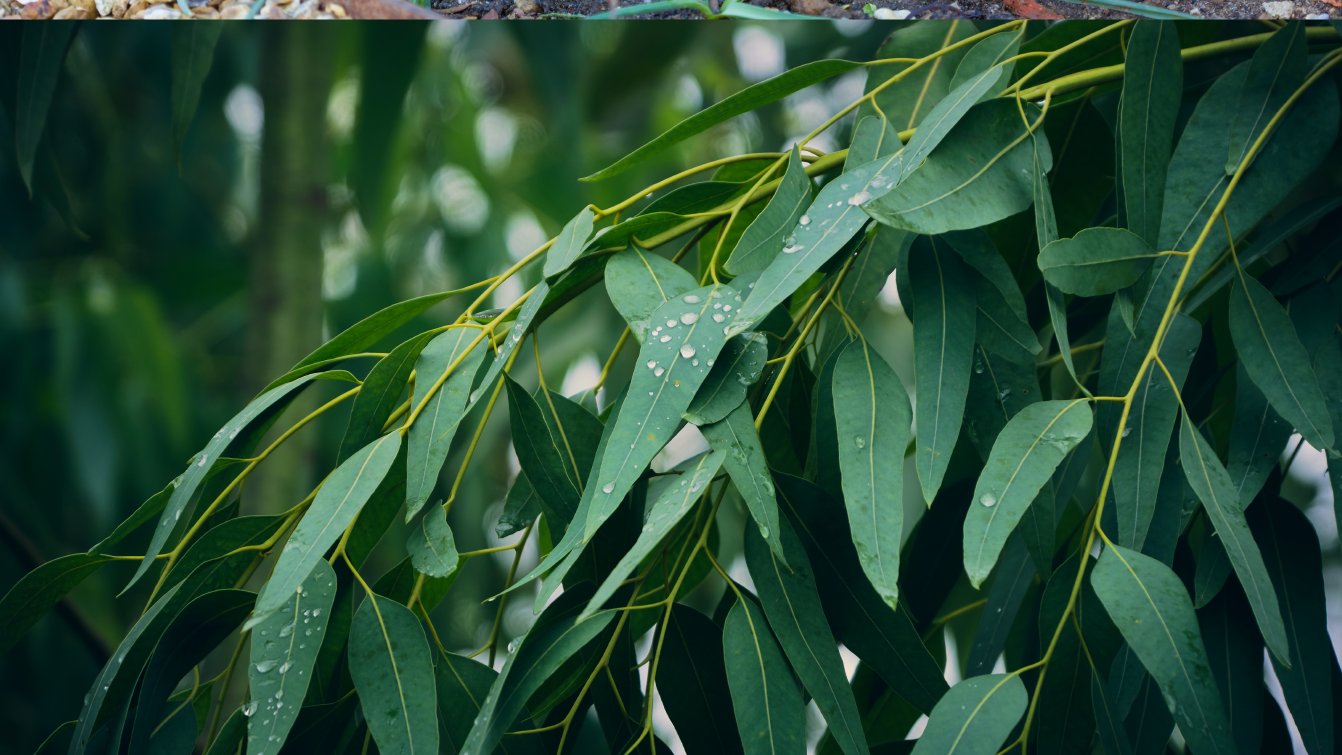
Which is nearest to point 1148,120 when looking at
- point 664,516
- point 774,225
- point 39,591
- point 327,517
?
point 774,225

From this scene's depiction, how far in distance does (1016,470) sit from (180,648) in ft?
1.14

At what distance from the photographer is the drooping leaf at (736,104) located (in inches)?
13.3

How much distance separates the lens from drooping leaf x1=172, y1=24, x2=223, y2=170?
529 millimetres

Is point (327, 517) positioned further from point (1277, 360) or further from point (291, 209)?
point (291, 209)

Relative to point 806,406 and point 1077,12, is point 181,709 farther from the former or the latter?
point 1077,12

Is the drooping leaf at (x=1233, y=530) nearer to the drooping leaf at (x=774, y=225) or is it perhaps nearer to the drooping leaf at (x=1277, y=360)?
the drooping leaf at (x=1277, y=360)

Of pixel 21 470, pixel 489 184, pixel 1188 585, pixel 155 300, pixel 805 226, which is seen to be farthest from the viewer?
pixel 489 184

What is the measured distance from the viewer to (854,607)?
32cm

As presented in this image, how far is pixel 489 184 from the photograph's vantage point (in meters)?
1.44

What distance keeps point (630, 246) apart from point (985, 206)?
15 cm

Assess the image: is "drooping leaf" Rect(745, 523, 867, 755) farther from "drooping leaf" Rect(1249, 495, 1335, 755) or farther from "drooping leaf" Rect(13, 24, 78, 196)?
"drooping leaf" Rect(13, 24, 78, 196)

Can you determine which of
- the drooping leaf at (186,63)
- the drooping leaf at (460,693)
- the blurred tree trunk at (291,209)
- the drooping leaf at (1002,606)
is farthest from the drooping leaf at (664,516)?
the blurred tree trunk at (291,209)

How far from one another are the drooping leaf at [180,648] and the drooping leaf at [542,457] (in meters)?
0.13

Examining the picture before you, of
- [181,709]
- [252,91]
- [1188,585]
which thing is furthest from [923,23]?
[252,91]
